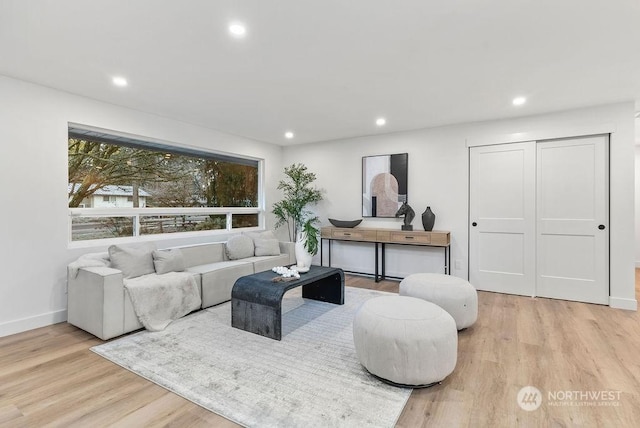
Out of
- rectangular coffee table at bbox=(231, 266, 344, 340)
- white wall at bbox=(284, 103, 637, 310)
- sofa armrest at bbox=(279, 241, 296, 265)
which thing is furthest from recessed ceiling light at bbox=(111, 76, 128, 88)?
white wall at bbox=(284, 103, 637, 310)

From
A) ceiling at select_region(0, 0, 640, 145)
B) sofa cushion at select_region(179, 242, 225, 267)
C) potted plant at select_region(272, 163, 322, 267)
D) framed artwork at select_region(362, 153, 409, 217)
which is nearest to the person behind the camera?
ceiling at select_region(0, 0, 640, 145)

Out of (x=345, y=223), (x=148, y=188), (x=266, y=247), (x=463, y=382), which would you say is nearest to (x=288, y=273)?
(x=266, y=247)

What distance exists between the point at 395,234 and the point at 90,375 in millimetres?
3864

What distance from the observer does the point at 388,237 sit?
15.8ft

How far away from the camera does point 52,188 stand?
10.7 feet

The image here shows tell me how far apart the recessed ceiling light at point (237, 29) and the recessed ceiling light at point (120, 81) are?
148 centimetres

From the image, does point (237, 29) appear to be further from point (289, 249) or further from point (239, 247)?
point (289, 249)

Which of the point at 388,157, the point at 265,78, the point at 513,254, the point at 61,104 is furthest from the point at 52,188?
the point at 513,254

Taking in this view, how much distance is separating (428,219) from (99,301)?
4141mm

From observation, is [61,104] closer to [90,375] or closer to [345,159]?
[90,375]

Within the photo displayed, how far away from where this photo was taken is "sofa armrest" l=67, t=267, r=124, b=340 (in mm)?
2758

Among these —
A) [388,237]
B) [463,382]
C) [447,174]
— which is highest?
[447,174]

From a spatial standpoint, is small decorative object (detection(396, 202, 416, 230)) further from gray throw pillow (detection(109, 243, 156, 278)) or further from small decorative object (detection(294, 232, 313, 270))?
gray throw pillow (detection(109, 243, 156, 278))

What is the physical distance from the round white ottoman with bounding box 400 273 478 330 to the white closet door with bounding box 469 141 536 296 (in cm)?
163
